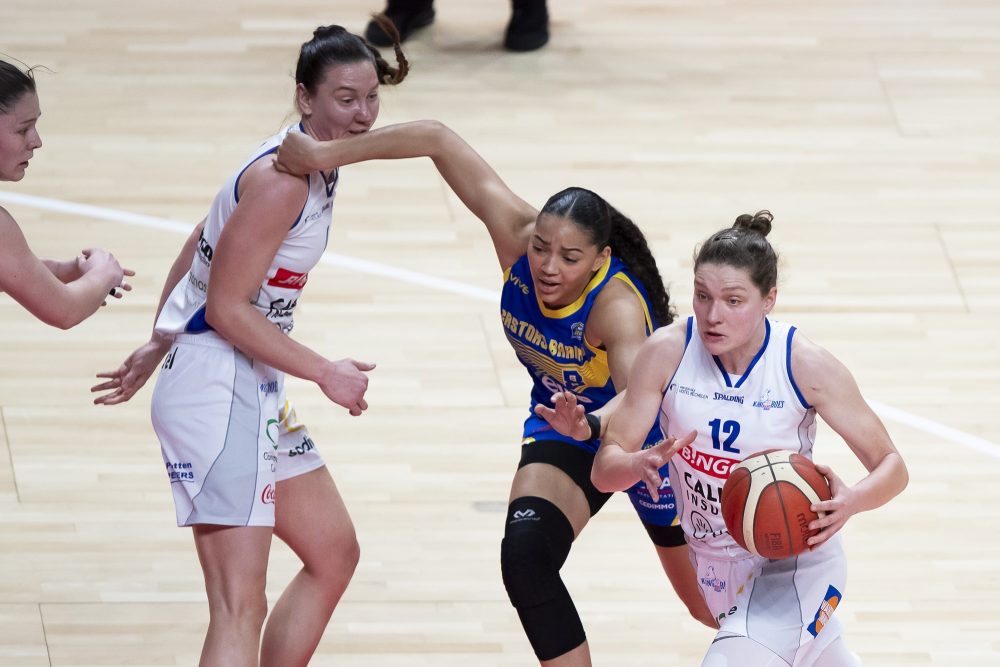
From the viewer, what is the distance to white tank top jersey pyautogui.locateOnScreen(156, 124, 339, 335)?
4148mm

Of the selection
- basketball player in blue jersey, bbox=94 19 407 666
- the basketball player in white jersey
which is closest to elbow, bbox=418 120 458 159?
basketball player in blue jersey, bbox=94 19 407 666

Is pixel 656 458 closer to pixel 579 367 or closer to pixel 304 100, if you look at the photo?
pixel 579 367

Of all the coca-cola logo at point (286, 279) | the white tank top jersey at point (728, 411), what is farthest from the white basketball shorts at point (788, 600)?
the coca-cola logo at point (286, 279)

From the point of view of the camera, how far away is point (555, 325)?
14.8 feet

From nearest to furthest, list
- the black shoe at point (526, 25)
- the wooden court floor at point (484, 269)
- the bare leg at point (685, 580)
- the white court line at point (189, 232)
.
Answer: the bare leg at point (685, 580) < the wooden court floor at point (484, 269) < the white court line at point (189, 232) < the black shoe at point (526, 25)

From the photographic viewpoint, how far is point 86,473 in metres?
6.08

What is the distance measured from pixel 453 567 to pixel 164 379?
5.68ft

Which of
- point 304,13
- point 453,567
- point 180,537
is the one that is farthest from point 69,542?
point 304,13

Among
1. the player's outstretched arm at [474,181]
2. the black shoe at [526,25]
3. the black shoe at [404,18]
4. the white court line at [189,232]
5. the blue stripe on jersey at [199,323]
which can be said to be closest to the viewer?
the blue stripe on jersey at [199,323]

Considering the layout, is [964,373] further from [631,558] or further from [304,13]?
[304,13]

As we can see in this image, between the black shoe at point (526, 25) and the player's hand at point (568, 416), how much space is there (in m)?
6.20

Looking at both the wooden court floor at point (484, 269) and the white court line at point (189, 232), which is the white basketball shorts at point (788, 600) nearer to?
the wooden court floor at point (484, 269)

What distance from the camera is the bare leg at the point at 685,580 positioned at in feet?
16.2

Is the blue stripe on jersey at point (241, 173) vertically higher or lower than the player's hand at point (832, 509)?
higher
